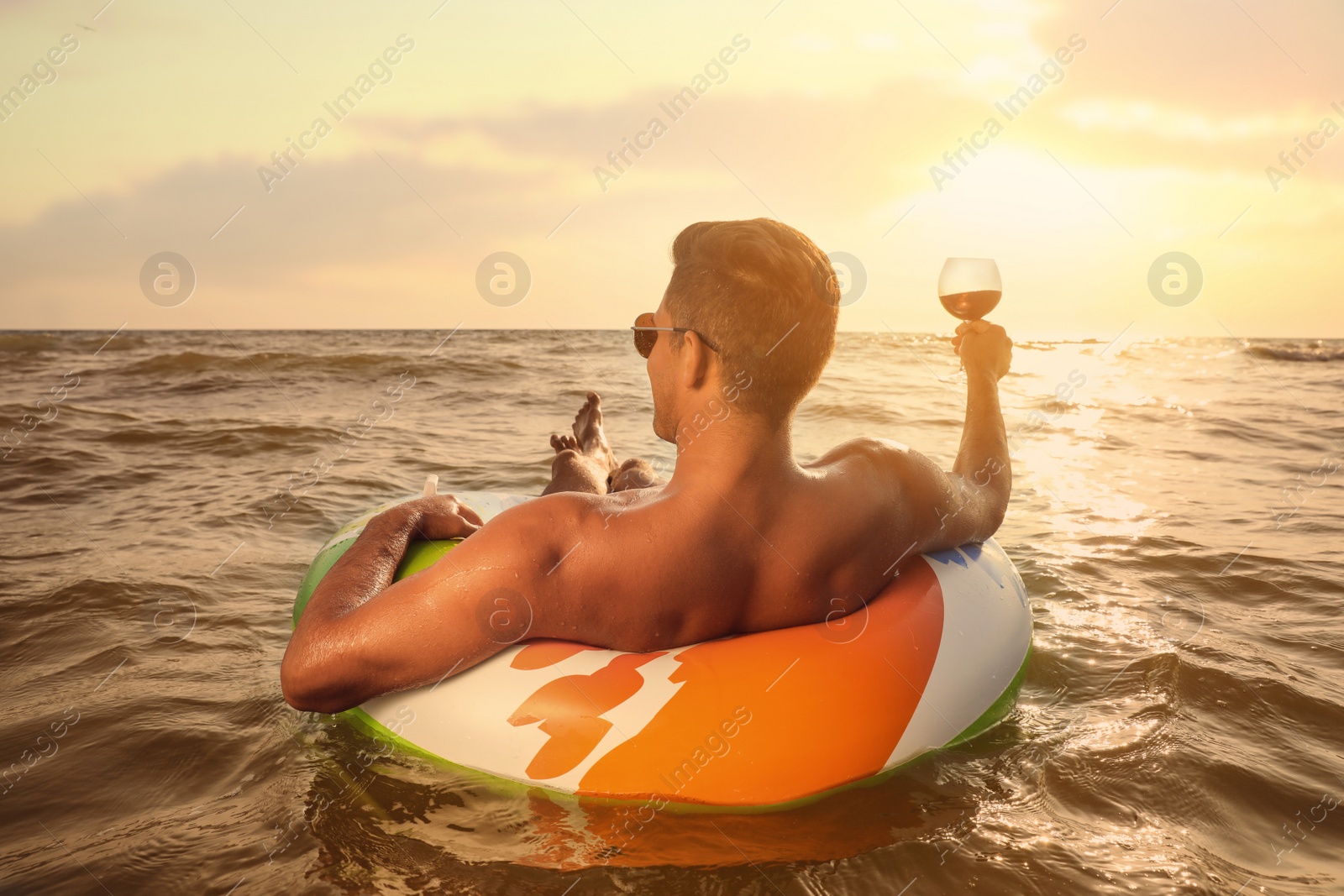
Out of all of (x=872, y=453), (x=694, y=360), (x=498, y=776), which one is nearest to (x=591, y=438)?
(x=872, y=453)

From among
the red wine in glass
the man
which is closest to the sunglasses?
the man

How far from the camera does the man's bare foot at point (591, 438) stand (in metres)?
4.71

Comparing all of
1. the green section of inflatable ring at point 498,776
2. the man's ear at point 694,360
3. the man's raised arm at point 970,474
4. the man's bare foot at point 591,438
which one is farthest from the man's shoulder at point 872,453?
the man's bare foot at point 591,438

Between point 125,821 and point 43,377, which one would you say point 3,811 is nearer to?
point 125,821

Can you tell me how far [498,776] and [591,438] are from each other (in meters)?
2.54

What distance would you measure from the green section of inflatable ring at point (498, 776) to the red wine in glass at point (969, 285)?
4.64ft

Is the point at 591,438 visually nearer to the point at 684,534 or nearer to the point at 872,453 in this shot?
the point at 872,453

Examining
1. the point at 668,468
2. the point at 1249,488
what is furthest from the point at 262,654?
the point at 1249,488

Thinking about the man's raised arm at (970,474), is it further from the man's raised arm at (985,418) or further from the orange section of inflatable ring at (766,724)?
the orange section of inflatable ring at (766,724)

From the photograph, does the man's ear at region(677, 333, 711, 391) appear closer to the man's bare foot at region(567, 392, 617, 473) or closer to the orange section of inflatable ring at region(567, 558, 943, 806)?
the orange section of inflatable ring at region(567, 558, 943, 806)

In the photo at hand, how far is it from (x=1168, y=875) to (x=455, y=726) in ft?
6.96

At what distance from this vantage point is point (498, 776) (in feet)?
8.57

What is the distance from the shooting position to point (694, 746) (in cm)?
243

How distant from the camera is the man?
228cm
